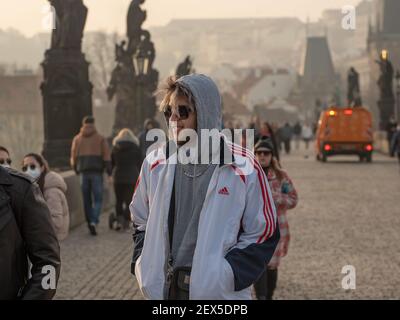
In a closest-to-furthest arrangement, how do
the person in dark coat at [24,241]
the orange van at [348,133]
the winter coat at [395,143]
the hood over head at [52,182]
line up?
1. the person in dark coat at [24,241]
2. the hood over head at [52,182]
3. the winter coat at [395,143]
4. the orange van at [348,133]

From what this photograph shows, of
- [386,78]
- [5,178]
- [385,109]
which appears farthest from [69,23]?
[385,109]

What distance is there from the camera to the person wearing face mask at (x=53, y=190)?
6633 millimetres

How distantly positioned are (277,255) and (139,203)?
386cm

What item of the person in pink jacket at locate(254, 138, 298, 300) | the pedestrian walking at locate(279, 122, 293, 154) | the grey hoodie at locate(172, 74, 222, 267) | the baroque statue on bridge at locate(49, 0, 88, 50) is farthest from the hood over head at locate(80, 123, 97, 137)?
the pedestrian walking at locate(279, 122, 293, 154)

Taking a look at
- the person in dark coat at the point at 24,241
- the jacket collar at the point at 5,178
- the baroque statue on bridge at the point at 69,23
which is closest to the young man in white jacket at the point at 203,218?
the person in dark coat at the point at 24,241

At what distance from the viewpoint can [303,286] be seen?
9.09 m

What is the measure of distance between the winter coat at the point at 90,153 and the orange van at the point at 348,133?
20360mm

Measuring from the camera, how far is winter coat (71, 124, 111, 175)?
46.0ft

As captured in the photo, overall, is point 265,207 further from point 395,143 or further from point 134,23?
point 395,143

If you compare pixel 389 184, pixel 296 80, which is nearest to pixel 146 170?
pixel 389 184

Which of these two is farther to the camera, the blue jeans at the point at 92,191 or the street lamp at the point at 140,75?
the street lamp at the point at 140,75

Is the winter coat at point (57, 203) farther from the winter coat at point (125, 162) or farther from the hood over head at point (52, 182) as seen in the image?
the winter coat at point (125, 162)

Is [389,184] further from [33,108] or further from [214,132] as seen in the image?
[33,108]

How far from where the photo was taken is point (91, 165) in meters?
14.0
